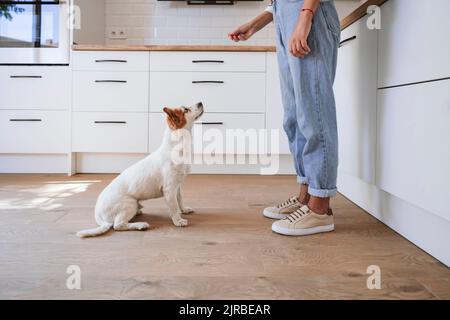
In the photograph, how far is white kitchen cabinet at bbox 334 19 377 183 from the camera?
6.05 feet

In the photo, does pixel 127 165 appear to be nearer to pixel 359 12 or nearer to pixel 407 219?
pixel 359 12

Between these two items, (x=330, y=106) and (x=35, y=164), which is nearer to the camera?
(x=330, y=106)

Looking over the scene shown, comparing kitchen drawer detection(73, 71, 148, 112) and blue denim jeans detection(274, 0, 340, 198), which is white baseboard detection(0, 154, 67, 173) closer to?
kitchen drawer detection(73, 71, 148, 112)

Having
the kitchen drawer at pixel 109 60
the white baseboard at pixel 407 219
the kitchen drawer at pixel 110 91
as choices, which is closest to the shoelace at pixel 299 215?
the white baseboard at pixel 407 219

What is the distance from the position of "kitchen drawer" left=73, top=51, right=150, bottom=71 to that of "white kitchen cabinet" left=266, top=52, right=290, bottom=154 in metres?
0.91

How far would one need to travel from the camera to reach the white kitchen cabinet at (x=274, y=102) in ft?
10.3

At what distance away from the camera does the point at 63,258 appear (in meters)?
1.34

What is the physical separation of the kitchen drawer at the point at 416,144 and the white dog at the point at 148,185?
2.60ft

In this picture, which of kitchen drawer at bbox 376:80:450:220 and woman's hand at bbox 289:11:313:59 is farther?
woman's hand at bbox 289:11:313:59

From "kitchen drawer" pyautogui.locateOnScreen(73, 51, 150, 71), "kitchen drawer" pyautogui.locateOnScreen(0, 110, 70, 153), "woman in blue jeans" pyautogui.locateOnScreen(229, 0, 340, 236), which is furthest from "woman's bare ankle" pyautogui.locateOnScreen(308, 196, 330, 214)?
"kitchen drawer" pyautogui.locateOnScreen(0, 110, 70, 153)

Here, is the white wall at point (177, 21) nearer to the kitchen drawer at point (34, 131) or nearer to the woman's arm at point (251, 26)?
the kitchen drawer at point (34, 131)
